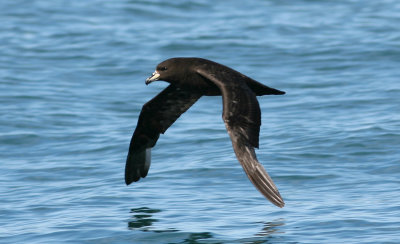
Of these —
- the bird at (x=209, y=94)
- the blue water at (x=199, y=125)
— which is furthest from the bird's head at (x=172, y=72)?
the blue water at (x=199, y=125)

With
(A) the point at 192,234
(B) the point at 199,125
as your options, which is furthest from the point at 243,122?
(B) the point at 199,125

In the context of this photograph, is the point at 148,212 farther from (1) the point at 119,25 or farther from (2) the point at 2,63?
(1) the point at 119,25

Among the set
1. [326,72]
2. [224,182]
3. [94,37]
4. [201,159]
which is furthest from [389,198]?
[94,37]

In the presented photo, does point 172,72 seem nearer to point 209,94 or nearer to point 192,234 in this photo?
point 209,94

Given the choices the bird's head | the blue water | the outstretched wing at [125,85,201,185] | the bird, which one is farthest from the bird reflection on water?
the bird's head

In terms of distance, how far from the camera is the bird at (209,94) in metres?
8.53

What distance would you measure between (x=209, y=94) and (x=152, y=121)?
1.13 meters

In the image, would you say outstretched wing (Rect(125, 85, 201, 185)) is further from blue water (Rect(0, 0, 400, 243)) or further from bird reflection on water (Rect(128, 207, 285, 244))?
bird reflection on water (Rect(128, 207, 285, 244))

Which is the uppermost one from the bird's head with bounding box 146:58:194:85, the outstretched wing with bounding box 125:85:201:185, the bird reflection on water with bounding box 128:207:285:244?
the bird's head with bounding box 146:58:194:85

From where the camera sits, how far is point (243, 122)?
883cm

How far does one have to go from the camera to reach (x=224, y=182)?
1074 centimetres

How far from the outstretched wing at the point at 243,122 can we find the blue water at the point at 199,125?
0.64 m

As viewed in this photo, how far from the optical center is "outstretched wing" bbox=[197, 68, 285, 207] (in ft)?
27.6

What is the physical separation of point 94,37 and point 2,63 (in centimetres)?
303
